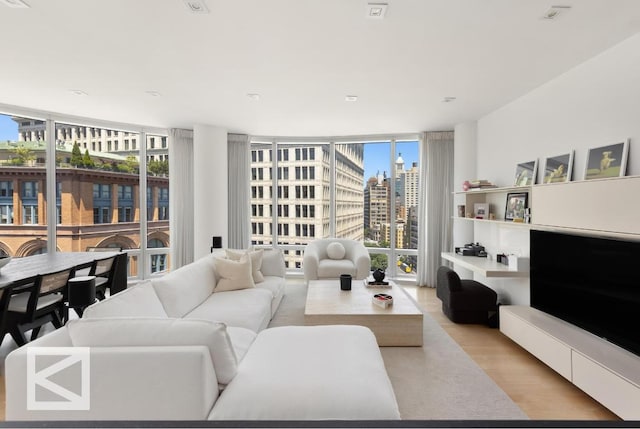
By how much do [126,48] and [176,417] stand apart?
2829 mm

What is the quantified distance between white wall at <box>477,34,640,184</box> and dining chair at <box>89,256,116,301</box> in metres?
4.68

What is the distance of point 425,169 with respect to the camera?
18.2ft

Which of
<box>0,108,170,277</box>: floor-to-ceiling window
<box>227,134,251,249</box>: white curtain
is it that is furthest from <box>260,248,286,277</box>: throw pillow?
<box>0,108,170,277</box>: floor-to-ceiling window

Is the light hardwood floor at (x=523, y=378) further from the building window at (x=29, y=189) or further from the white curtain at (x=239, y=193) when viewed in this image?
the white curtain at (x=239, y=193)

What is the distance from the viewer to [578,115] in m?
2.91

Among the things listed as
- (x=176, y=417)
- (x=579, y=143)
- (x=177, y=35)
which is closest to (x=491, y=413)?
(x=176, y=417)

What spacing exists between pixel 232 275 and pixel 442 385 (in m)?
2.29

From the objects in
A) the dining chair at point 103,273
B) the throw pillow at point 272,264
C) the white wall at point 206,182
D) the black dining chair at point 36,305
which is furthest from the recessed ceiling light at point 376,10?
the white wall at point 206,182

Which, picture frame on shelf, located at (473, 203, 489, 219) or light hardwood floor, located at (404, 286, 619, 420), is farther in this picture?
picture frame on shelf, located at (473, 203, 489, 219)

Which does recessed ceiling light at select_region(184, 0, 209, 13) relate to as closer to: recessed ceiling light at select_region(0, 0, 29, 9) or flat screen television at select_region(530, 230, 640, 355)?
recessed ceiling light at select_region(0, 0, 29, 9)

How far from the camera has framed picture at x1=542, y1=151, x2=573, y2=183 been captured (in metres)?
2.96

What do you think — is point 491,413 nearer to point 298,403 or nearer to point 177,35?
point 298,403

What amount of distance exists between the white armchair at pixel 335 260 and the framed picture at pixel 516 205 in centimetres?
196

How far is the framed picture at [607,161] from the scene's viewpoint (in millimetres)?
2436
